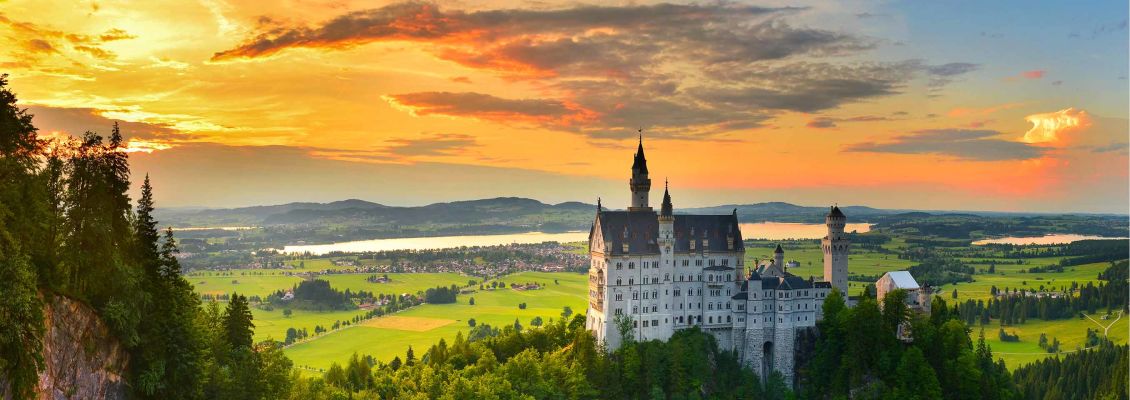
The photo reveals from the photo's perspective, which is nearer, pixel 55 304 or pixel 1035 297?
pixel 55 304

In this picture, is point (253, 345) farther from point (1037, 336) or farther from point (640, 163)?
point (1037, 336)

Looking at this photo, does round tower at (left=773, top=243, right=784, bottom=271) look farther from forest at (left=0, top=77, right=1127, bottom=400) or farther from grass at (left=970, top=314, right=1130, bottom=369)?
grass at (left=970, top=314, right=1130, bottom=369)

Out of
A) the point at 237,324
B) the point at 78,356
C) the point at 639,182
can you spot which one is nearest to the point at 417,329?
the point at 639,182

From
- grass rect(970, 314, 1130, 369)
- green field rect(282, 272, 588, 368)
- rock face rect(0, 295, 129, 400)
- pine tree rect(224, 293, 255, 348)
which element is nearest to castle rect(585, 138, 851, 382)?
pine tree rect(224, 293, 255, 348)

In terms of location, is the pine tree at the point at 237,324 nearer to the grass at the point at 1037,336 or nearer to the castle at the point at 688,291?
the castle at the point at 688,291

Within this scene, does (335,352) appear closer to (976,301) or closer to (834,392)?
(834,392)

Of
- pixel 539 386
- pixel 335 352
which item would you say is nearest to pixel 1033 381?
pixel 539 386
